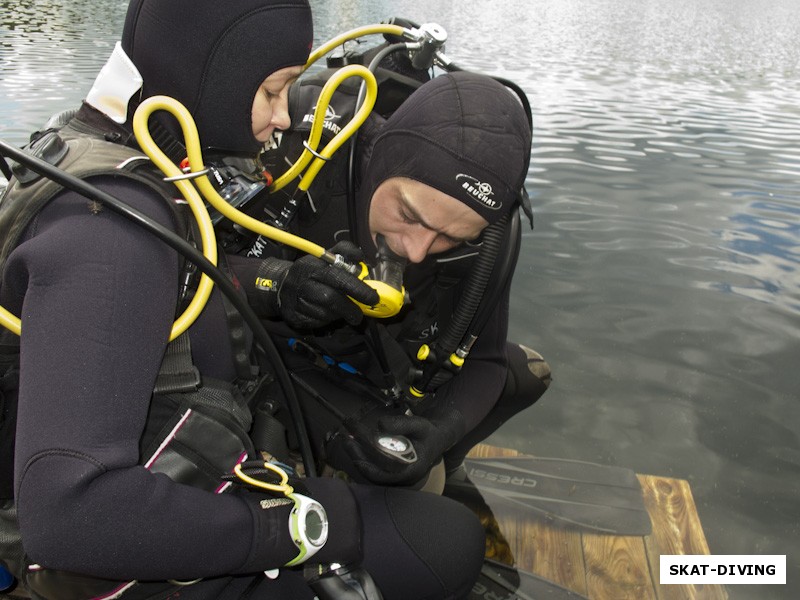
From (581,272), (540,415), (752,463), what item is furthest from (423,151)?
(581,272)

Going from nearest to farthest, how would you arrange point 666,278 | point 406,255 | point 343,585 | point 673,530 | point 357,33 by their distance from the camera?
point 343,585, point 406,255, point 357,33, point 673,530, point 666,278

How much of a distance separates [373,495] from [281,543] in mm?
618

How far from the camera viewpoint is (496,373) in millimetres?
2594

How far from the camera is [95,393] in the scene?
3.64 ft

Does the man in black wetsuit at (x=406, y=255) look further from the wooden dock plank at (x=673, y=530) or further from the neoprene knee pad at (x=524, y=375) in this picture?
the wooden dock plank at (x=673, y=530)

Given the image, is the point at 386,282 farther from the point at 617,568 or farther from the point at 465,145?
the point at 617,568

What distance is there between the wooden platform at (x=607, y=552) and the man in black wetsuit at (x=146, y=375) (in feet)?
Result: 3.12

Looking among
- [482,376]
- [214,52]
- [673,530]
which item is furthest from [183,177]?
[673,530]

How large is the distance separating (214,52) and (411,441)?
1426mm

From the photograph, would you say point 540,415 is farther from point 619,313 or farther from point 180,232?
point 180,232

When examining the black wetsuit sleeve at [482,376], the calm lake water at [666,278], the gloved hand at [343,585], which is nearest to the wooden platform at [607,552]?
the calm lake water at [666,278]

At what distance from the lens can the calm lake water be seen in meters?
3.67

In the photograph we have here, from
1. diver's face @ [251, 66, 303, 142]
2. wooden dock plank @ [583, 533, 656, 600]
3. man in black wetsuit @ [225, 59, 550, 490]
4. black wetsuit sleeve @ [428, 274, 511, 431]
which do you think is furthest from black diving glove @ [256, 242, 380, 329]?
wooden dock plank @ [583, 533, 656, 600]

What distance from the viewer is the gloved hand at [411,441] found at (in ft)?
6.88
